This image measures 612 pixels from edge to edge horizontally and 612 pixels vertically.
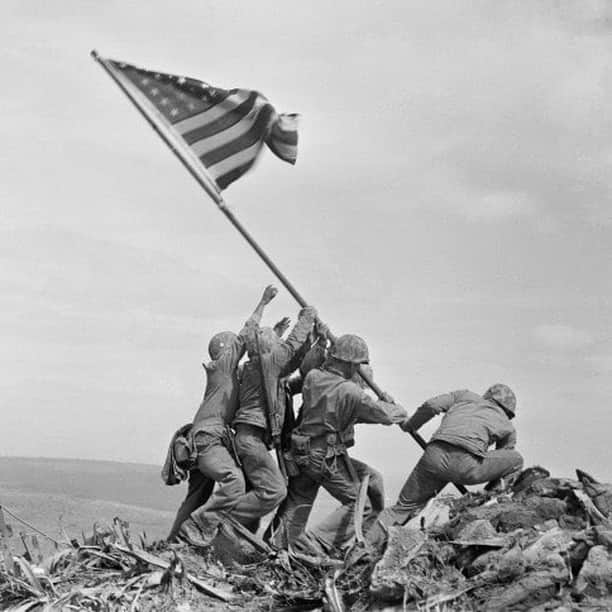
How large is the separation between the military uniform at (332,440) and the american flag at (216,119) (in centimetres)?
298

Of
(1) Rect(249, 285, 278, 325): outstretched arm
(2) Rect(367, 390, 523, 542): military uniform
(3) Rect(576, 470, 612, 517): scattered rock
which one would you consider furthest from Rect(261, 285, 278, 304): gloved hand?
(3) Rect(576, 470, 612, 517): scattered rock

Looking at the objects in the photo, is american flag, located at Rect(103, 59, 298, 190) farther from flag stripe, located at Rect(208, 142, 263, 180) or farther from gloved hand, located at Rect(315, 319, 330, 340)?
gloved hand, located at Rect(315, 319, 330, 340)

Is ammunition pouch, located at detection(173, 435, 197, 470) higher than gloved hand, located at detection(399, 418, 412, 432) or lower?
lower

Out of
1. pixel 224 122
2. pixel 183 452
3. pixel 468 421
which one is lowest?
pixel 183 452

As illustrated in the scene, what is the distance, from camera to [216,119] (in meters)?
15.3

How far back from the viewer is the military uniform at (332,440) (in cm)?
1407

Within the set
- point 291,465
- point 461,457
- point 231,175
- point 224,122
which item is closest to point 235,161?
point 231,175

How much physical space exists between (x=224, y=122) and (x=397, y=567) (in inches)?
255

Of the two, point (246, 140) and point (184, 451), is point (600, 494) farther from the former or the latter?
point (246, 140)

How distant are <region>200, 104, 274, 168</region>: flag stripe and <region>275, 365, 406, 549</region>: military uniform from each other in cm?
304

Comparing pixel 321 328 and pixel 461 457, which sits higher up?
pixel 321 328

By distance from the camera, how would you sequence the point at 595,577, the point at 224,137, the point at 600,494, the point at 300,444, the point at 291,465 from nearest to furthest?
the point at 595,577
the point at 600,494
the point at 300,444
the point at 291,465
the point at 224,137

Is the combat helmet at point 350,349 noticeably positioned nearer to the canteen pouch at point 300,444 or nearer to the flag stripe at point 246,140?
the canteen pouch at point 300,444

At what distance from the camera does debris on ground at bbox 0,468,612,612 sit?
10820mm
